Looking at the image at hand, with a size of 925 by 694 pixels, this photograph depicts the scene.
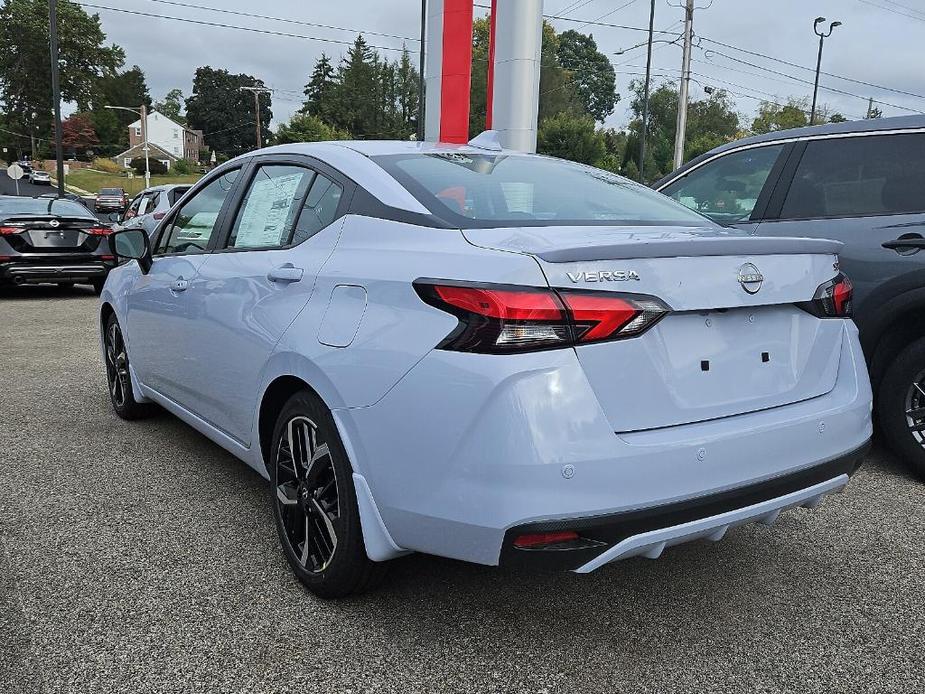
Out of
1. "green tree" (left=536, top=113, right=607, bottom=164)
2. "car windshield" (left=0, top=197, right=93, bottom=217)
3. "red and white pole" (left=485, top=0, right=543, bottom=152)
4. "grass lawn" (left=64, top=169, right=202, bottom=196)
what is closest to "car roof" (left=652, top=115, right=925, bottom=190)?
"red and white pole" (left=485, top=0, right=543, bottom=152)

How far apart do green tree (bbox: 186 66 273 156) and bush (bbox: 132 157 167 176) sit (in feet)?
103

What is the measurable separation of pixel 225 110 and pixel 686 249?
130865 mm

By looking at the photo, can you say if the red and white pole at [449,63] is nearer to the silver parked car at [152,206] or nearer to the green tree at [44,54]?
the silver parked car at [152,206]

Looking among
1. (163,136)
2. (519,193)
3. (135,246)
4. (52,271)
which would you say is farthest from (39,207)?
(163,136)

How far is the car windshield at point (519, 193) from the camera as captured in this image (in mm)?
2666

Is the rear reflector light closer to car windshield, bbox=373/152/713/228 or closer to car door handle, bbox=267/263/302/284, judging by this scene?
car windshield, bbox=373/152/713/228

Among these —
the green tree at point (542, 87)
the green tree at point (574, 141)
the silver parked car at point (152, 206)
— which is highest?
the green tree at point (542, 87)

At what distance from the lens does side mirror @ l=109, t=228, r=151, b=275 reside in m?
4.25

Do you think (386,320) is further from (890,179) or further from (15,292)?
(15,292)

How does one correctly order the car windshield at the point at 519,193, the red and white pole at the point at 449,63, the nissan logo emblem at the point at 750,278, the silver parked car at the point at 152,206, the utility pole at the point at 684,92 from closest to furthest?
the nissan logo emblem at the point at 750,278
the car windshield at the point at 519,193
the red and white pole at the point at 449,63
the silver parked car at the point at 152,206
the utility pole at the point at 684,92

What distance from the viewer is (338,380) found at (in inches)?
98.2

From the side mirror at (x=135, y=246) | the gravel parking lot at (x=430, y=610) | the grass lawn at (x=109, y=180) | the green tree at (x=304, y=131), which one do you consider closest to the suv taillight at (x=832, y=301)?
the gravel parking lot at (x=430, y=610)

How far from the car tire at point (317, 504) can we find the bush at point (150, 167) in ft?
288

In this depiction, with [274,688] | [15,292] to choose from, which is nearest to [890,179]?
[274,688]
